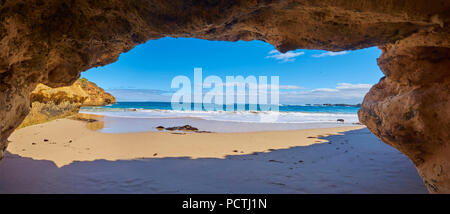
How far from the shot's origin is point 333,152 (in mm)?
5699

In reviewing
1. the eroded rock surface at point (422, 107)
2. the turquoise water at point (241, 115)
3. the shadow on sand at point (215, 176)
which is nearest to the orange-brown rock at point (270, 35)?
the eroded rock surface at point (422, 107)

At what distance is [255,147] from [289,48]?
13.5ft

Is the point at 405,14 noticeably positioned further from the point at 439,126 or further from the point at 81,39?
the point at 81,39

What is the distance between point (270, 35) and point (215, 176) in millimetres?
2671

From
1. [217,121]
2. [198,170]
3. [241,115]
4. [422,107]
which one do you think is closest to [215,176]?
[198,170]

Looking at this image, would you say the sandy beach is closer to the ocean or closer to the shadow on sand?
the shadow on sand

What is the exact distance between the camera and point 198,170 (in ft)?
13.0

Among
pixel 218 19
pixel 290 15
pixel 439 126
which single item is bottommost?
pixel 439 126

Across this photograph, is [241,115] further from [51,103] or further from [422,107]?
[422,107]

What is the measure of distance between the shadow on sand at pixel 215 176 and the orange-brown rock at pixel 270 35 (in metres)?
1.06

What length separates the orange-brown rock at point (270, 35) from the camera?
203 cm

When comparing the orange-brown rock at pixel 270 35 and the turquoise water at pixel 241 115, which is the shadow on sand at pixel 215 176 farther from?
the turquoise water at pixel 241 115

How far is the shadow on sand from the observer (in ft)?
9.99
